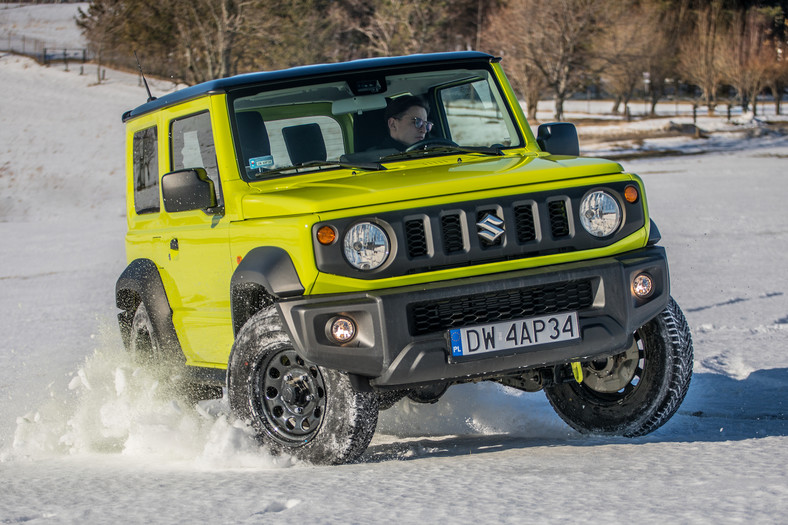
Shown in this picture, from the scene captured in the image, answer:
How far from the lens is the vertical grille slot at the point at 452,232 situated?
14.0ft

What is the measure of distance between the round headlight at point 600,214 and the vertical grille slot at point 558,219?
74mm

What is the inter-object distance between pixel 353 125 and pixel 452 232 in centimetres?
130

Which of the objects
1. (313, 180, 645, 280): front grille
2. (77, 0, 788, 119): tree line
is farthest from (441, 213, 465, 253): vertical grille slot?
(77, 0, 788, 119): tree line

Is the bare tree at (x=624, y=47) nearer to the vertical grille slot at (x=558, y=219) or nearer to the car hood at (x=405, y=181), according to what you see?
the car hood at (x=405, y=181)

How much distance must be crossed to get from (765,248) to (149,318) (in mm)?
9129

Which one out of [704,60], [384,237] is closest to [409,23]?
[704,60]

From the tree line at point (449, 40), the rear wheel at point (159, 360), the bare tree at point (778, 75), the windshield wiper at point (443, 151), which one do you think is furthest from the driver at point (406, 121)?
the bare tree at point (778, 75)

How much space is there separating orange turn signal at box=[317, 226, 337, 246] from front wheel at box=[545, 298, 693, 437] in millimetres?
1456

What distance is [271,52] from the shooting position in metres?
51.8

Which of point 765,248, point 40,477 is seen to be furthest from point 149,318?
point 765,248

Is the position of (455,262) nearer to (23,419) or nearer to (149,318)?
(149,318)

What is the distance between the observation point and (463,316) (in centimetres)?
426

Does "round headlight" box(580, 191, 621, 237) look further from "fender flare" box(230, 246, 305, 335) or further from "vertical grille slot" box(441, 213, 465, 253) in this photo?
"fender flare" box(230, 246, 305, 335)

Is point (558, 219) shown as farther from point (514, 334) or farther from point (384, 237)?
point (384, 237)
